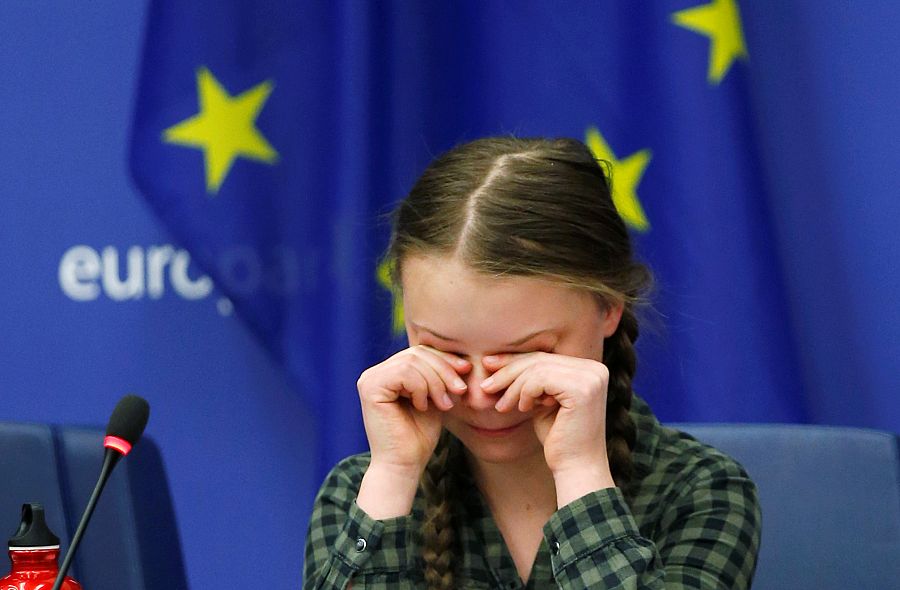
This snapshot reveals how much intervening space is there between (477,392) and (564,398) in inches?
3.2

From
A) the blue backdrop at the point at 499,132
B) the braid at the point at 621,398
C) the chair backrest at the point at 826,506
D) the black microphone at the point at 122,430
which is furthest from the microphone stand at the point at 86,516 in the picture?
the blue backdrop at the point at 499,132

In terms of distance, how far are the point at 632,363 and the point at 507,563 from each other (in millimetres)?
257

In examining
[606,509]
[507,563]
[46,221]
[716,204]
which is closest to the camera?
[606,509]

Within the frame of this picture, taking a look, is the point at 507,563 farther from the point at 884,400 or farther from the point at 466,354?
the point at 884,400

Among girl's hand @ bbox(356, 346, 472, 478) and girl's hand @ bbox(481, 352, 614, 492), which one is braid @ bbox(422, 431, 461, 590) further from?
girl's hand @ bbox(481, 352, 614, 492)

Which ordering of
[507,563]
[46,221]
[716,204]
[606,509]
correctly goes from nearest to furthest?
[606,509] → [507,563] → [716,204] → [46,221]

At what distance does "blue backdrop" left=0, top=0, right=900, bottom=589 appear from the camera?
6.51ft

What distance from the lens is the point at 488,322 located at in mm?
1281

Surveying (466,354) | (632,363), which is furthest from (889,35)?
(466,354)

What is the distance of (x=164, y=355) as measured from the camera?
224cm

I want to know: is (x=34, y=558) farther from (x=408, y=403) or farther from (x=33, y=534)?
(x=408, y=403)

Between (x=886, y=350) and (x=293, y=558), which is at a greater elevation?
(x=886, y=350)

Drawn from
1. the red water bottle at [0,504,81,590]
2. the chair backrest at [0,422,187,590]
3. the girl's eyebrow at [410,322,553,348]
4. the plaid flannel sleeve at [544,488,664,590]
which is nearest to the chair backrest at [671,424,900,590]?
the plaid flannel sleeve at [544,488,664,590]

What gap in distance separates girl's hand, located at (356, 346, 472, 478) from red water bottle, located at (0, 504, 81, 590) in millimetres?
342
